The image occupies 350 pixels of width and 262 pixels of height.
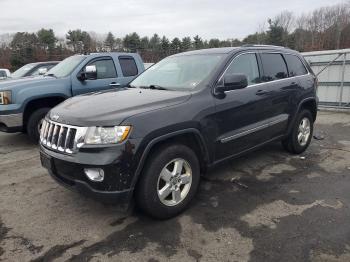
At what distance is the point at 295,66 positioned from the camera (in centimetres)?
541

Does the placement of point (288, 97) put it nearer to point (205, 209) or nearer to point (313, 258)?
point (205, 209)

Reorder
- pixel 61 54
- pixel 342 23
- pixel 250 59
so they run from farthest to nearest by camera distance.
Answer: pixel 342 23
pixel 61 54
pixel 250 59

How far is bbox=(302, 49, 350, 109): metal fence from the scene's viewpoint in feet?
33.7

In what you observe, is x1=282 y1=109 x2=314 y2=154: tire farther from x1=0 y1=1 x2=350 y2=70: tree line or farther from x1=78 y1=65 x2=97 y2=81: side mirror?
x1=0 y1=1 x2=350 y2=70: tree line

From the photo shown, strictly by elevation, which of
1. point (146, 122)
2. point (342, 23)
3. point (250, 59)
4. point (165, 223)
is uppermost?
point (342, 23)

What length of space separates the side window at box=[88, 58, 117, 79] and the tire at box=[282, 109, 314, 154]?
4196mm

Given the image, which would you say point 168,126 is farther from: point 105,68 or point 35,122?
point 105,68

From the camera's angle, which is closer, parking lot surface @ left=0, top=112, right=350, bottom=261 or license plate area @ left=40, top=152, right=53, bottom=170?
parking lot surface @ left=0, top=112, right=350, bottom=261

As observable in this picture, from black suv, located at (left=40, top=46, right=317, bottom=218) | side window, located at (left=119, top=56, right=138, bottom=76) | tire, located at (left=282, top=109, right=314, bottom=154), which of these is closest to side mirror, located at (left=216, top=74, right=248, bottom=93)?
black suv, located at (left=40, top=46, right=317, bottom=218)

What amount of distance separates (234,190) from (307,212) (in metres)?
0.94

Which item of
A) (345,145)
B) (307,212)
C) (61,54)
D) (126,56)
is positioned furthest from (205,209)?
(61,54)

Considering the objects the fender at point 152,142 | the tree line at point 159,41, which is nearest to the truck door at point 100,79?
the fender at point 152,142

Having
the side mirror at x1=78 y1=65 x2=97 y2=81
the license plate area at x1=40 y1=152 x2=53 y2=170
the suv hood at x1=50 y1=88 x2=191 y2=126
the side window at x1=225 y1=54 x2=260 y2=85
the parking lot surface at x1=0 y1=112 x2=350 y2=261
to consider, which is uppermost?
Result: the side window at x1=225 y1=54 x2=260 y2=85

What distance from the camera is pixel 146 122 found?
10.2 ft
